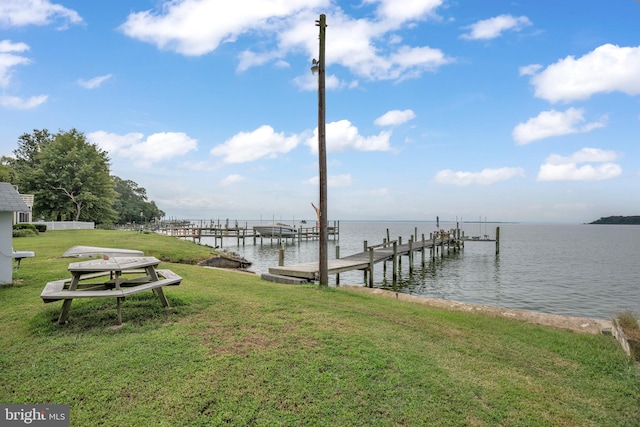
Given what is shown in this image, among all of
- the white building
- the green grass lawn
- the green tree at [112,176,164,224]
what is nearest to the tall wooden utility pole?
the green grass lawn

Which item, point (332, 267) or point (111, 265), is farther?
point (332, 267)

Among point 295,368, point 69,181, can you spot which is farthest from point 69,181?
point 295,368

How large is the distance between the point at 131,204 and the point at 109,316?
243 ft

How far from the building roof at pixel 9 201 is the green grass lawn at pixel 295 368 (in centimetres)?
163

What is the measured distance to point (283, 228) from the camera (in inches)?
1868

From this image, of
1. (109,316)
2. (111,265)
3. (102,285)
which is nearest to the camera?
(111,265)

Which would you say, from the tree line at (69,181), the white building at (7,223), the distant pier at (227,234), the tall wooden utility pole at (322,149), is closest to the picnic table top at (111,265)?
the white building at (7,223)

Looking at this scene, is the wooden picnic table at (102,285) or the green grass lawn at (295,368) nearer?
the green grass lawn at (295,368)

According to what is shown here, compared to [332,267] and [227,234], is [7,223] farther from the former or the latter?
[227,234]

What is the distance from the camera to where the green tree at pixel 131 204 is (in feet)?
214

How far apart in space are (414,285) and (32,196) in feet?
115

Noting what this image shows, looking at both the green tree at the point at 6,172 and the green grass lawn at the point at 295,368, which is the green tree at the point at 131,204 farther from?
the green grass lawn at the point at 295,368

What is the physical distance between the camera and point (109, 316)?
16.9ft

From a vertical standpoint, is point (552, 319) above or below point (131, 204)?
below
